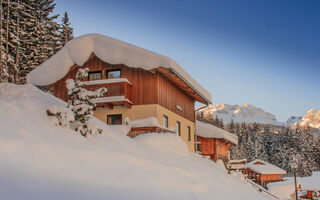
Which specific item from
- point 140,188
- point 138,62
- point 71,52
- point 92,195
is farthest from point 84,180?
point 71,52

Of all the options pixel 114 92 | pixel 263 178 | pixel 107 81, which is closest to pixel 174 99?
pixel 114 92

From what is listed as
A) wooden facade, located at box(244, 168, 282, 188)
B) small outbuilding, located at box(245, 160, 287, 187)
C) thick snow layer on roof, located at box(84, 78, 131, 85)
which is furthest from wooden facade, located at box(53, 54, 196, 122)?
wooden facade, located at box(244, 168, 282, 188)

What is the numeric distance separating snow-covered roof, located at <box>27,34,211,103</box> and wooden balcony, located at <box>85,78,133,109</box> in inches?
48.0

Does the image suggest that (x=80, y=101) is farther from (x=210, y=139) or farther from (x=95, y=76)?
(x=210, y=139)

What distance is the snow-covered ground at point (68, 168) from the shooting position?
5.31 metres

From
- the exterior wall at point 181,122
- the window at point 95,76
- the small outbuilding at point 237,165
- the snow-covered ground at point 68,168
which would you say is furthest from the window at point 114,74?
the small outbuilding at point 237,165

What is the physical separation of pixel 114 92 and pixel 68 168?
44.5ft

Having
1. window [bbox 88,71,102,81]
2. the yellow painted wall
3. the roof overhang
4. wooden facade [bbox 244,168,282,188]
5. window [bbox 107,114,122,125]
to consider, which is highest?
window [bbox 88,71,102,81]

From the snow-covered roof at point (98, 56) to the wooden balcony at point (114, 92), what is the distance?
1.22 m

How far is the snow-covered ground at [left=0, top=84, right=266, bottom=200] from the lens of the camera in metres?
5.31

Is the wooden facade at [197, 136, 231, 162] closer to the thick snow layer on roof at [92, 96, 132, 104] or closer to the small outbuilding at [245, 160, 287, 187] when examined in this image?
the thick snow layer on roof at [92, 96, 132, 104]

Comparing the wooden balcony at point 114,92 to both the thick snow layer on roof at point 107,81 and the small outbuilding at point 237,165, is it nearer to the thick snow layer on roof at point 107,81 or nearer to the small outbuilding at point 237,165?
the thick snow layer on roof at point 107,81

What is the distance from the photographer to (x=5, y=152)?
583 centimetres

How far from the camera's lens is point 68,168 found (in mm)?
6242
